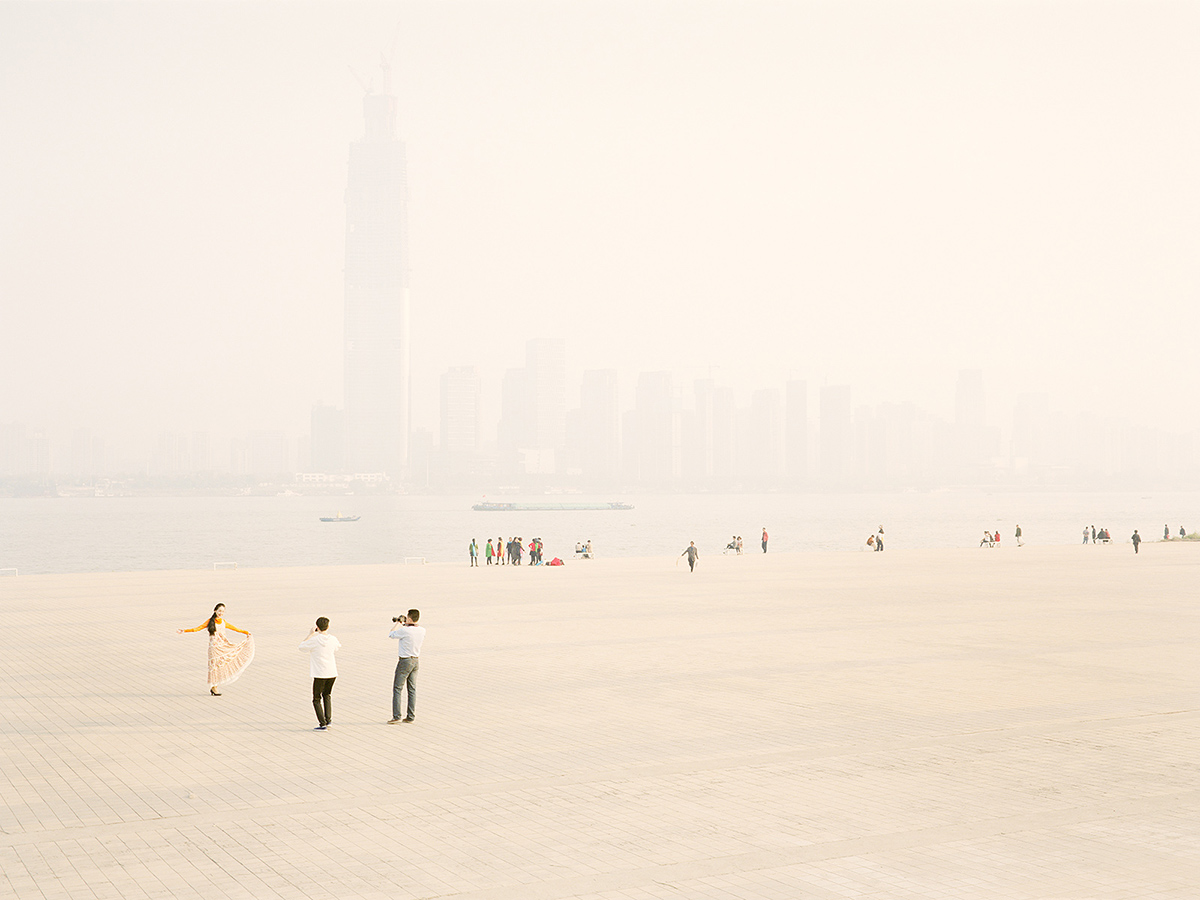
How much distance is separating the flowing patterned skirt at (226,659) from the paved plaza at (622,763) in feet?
0.83

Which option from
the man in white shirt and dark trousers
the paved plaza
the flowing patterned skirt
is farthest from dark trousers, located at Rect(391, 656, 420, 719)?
the flowing patterned skirt

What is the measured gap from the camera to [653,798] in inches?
367

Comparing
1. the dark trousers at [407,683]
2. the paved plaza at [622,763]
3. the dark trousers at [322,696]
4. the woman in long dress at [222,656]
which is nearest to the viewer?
the paved plaza at [622,763]

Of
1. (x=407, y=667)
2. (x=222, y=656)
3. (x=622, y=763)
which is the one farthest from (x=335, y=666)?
(x=622, y=763)

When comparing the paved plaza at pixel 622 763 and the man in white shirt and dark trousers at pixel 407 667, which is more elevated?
the man in white shirt and dark trousers at pixel 407 667

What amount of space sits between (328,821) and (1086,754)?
6893 mm

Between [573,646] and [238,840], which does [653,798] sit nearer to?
[238,840]

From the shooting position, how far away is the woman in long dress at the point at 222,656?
14.8 m

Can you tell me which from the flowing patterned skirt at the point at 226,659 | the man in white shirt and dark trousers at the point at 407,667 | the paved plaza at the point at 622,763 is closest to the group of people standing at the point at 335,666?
the man in white shirt and dark trousers at the point at 407,667

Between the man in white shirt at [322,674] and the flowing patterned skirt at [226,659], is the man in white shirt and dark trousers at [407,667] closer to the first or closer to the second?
the man in white shirt at [322,674]

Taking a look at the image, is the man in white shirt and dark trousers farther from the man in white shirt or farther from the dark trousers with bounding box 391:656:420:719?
the man in white shirt

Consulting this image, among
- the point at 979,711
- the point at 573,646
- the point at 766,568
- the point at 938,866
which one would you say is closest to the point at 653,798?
the point at 938,866

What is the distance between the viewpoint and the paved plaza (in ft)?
24.4

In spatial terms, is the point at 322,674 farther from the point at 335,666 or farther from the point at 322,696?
the point at 335,666
